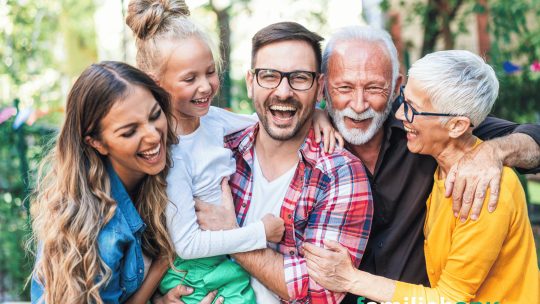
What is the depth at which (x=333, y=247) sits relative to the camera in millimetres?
2518

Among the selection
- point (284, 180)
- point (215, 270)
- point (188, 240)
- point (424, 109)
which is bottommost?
point (215, 270)

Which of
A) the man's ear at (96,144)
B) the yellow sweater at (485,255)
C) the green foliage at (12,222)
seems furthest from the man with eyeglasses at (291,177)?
the green foliage at (12,222)

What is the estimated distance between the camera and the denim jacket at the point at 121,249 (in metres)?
2.32

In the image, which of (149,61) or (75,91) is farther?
(149,61)

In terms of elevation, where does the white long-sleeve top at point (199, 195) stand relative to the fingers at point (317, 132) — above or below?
below

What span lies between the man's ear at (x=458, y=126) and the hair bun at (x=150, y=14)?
4.57ft

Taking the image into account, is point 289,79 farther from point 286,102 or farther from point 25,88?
point 25,88

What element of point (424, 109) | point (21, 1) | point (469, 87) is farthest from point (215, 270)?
point (21, 1)

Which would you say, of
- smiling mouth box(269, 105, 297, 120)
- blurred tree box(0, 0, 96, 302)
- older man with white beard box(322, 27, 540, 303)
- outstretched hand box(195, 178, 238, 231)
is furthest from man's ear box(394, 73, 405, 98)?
blurred tree box(0, 0, 96, 302)

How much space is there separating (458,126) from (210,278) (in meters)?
1.33

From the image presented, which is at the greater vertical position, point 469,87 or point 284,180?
point 469,87

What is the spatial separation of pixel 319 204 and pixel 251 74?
2.57ft

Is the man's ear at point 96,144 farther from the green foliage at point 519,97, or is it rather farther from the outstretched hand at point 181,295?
the green foliage at point 519,97

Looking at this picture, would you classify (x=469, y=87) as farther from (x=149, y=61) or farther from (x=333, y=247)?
(x=149, y=61)
